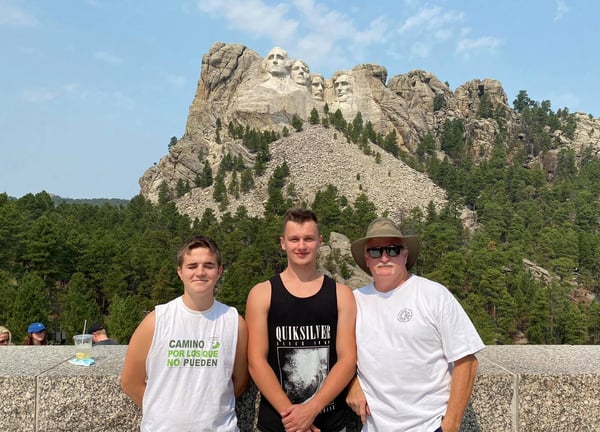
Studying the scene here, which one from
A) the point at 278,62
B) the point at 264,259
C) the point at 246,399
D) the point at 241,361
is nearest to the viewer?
the point at 241,361

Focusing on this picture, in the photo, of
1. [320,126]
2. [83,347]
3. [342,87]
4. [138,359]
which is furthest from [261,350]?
[342,87]

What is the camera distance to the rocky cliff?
113 meters

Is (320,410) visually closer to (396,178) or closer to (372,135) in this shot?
(396,178)

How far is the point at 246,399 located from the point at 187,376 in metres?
0.96

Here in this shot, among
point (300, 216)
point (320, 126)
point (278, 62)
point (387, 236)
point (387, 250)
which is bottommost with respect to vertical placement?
point (387, 250)

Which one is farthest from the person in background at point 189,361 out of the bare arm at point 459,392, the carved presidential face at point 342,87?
the carved presidential face at point 342,87

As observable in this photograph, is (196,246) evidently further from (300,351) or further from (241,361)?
(300,351)

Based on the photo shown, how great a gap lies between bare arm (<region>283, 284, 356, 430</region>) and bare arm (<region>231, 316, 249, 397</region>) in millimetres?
524

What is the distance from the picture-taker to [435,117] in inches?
6934

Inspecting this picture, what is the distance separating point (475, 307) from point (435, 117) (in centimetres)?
12604

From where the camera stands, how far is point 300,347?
4.61m

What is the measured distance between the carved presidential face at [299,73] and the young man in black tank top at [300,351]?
139m

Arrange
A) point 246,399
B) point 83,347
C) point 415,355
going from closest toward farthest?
1. point 415,355
2. point 246,399
3. point 83,347

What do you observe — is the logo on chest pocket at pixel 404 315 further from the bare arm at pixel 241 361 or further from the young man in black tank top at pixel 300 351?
the bare arm at pixel 241 361
